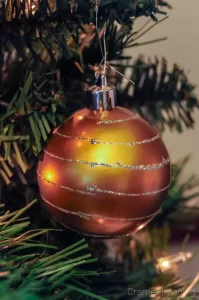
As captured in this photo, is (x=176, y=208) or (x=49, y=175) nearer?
(x=49, y=175)

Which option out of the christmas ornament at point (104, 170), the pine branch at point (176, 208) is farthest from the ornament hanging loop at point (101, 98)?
the pine branch at point (176, 208)

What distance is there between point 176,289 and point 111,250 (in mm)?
109

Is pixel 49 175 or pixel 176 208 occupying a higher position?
pixel 49 175

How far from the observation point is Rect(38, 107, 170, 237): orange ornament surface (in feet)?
1.14

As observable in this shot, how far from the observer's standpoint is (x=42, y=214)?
1.51 ft

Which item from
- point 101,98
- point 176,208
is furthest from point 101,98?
point 176,208

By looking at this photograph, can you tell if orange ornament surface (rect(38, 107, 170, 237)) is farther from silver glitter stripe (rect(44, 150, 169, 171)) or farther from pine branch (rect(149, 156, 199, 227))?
pine branch (rect(149, 156, 199, 227))

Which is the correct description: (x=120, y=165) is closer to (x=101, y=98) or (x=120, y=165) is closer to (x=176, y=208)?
(x=101, y=98)

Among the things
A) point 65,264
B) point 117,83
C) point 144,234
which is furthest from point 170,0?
point 65,264

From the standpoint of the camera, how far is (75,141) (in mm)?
358

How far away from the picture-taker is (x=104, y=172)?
0.35m

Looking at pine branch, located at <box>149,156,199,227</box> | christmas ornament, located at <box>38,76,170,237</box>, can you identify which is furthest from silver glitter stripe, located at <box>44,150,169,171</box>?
pine branch, located at <box>149,156,199,227</box>

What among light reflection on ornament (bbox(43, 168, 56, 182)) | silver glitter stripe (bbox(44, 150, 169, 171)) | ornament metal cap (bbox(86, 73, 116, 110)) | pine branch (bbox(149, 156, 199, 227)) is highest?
ornament metal cap (bbox(86, 73, 116, 110))

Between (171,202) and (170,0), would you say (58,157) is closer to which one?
(171,202)
